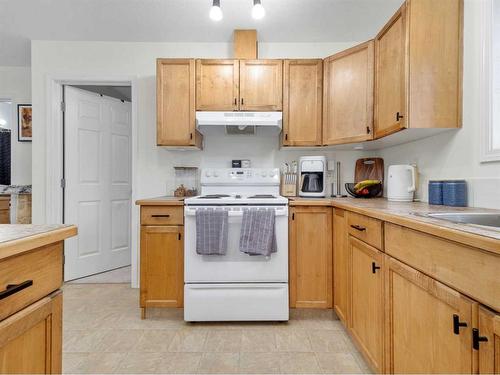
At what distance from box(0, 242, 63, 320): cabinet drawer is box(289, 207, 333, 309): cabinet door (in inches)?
60.4

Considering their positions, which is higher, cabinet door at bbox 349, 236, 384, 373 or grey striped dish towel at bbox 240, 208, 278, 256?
grey striped dish towel at bbox 240, 208, 278, 256

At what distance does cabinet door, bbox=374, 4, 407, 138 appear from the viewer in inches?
64.2

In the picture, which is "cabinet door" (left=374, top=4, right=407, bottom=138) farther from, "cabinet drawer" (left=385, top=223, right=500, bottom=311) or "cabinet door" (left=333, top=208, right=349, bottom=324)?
"cabinet drawer" (left=385, top=223, right=500, bottom=311)

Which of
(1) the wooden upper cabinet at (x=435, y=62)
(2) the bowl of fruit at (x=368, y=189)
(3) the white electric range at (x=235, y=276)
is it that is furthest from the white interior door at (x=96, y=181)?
(1) the wooden upper cabinet at (x=435, y=62)

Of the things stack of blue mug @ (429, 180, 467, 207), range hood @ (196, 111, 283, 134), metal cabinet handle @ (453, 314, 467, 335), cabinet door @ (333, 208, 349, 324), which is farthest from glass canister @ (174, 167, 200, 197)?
metal cabinet handle @ (453, 314, 467, 335)

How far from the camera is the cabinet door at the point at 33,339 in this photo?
63 cm

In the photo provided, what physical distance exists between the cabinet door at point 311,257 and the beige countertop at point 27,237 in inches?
60.2

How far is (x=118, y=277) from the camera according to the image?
2.98 meters

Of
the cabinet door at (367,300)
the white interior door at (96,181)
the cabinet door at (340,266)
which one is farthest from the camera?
the white interior door at (96,181)

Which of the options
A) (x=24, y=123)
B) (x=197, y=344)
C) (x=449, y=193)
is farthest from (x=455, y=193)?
(x=24, y=123)

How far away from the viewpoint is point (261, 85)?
2.37m

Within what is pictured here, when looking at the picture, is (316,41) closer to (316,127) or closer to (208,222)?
(316,127)

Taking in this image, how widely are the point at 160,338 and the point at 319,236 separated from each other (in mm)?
1312

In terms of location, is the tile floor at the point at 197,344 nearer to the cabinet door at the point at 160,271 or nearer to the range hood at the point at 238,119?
the cabinet door at the point at 160,271
